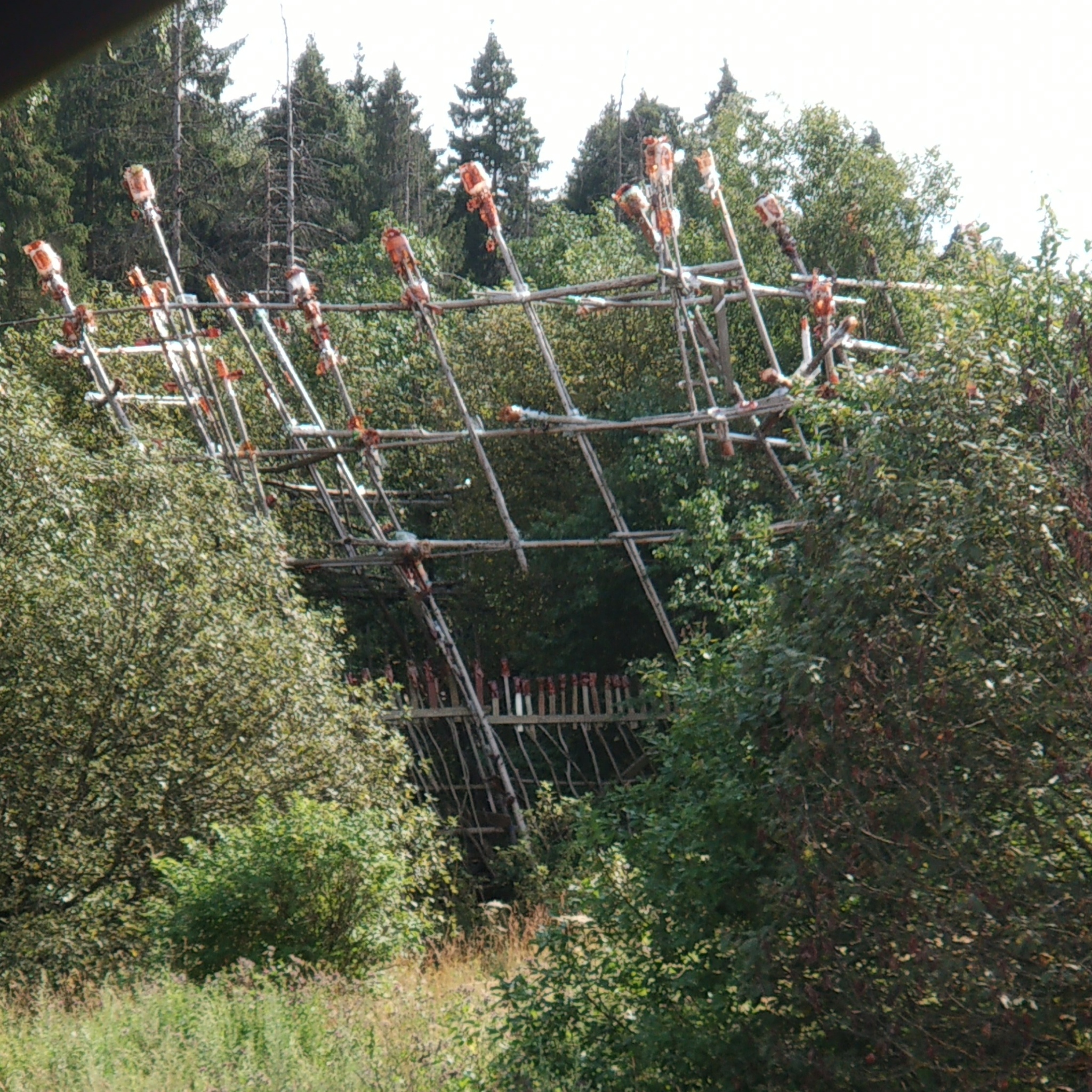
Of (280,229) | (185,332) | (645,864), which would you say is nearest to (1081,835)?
(645,864)

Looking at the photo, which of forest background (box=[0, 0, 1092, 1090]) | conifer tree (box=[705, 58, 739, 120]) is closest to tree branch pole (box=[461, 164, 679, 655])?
forest background (box=[0, 0, 1092, 1090])

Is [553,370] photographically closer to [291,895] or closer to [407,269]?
[407,269]

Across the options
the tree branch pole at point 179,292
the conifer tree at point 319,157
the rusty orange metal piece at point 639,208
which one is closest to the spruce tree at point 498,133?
the conifer tree at point 319,157

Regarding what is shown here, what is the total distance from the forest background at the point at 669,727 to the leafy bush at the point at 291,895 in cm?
2

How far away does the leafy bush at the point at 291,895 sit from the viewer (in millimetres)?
8484

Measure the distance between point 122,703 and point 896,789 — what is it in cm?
636

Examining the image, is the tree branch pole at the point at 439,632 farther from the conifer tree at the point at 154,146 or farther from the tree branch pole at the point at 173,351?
the conifer tree at the point at 154,146

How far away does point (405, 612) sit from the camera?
16484 mm

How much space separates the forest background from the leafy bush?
24 millimetres

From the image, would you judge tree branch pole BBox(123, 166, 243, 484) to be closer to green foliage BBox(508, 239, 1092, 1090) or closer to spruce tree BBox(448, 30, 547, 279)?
green foliage BBox(508, 239, 1092, 1090)

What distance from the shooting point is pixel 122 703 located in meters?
9.47

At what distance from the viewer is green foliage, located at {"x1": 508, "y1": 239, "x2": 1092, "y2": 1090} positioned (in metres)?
4.24

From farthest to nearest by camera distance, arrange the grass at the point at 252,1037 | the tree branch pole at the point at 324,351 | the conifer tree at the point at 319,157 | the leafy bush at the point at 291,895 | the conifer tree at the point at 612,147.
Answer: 1. the conifer tree at the point at 612,147
2. the conifer tree at the point at 319,157
3. the tree branch pole at the point at 324,351
4. the leafy bush at the point at 291,895
5. the grass at the point at 252,1037

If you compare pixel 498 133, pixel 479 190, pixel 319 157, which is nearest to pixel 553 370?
pixel 479 190
